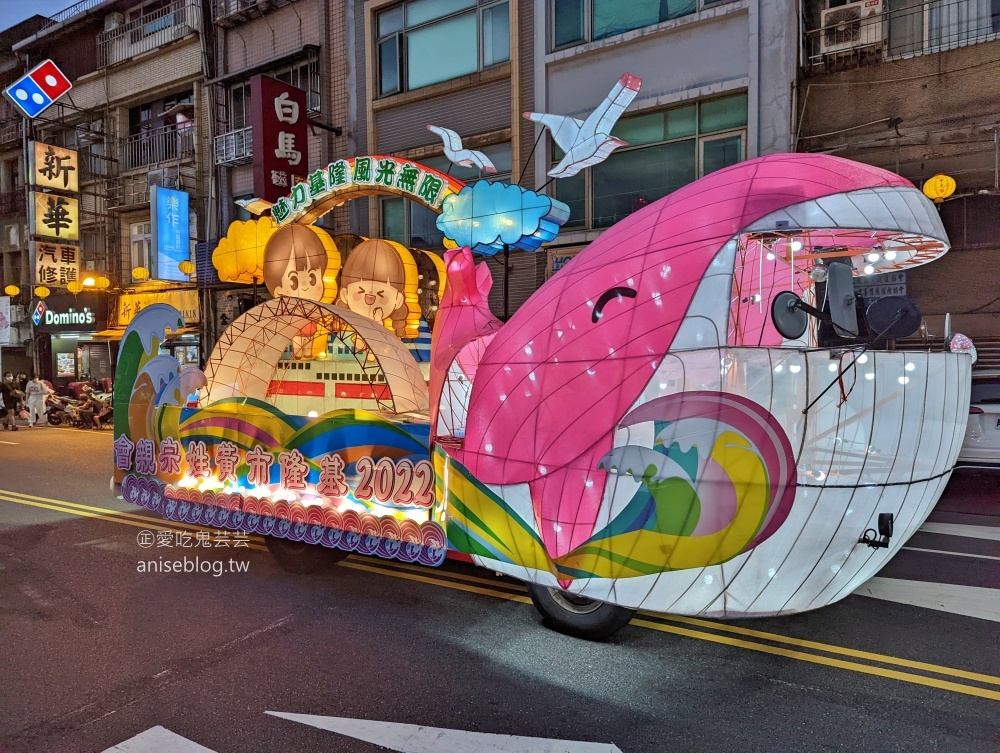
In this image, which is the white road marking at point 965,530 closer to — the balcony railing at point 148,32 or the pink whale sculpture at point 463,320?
the pink whale sculpture at point 463,320

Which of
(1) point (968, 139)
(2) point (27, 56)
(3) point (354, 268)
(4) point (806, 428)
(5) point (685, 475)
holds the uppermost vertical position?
(2) point (27, 56)

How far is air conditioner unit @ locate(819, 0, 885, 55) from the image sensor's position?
1087 cm

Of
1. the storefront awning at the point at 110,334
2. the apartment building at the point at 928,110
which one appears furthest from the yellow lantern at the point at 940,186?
the storefront awning at the point at 110,334

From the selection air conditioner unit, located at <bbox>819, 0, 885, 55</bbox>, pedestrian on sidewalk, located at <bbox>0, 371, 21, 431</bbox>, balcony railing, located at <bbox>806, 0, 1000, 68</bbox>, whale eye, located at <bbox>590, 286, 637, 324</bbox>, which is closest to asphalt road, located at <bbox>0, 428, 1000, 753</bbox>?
whale eye, located at <bbox>590, 286, 637, 324</bbox>

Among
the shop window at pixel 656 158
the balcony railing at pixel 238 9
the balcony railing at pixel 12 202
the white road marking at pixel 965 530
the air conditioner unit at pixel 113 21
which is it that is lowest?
the white road marking at pixel 965 530

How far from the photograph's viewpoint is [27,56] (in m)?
25.2

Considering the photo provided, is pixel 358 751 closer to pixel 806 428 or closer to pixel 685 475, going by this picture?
pixel 685 475

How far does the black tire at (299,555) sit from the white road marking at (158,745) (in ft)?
8.39

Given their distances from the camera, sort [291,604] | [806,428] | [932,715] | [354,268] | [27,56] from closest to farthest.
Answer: [806,428]
[932,715]
[291,604]
[354,268]
[27,56]

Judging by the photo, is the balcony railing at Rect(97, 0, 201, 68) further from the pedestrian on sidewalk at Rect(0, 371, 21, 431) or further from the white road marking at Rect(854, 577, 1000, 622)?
the white road marking at Rect(854, 577, 1000, 622)

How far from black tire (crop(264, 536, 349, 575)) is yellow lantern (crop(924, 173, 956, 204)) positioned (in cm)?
1023

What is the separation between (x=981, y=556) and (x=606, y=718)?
531cm

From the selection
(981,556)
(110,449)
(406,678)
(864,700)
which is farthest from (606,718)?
(110,449)

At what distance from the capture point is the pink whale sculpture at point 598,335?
138 inches
